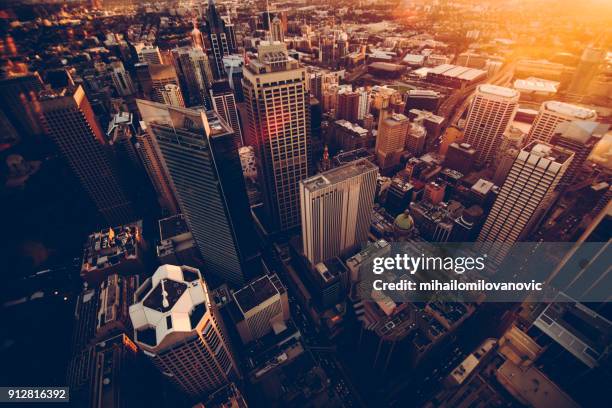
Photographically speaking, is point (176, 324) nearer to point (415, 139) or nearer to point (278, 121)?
point (278, 121)

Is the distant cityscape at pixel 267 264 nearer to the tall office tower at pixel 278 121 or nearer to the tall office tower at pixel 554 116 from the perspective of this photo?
the tall office tower at pixel 278 121

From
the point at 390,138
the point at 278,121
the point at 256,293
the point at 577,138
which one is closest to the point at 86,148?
the point at 278,121

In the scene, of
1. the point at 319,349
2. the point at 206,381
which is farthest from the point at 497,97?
the point at 206,381

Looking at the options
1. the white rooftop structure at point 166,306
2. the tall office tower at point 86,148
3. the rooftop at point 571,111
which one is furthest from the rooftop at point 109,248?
the rooftop at point 571,111

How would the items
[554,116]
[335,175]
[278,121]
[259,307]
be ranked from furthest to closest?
1. [554,116]
2. [278,121]
3. [259,307]
4. [335,175]

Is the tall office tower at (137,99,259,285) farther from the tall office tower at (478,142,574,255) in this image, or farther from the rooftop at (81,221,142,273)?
the tall office tower at (478,142,574,255)

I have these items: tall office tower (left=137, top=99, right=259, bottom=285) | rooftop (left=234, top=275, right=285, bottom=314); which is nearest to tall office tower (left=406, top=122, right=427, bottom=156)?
tall office tower (left=137, top=99, right=259, bottom=285)
